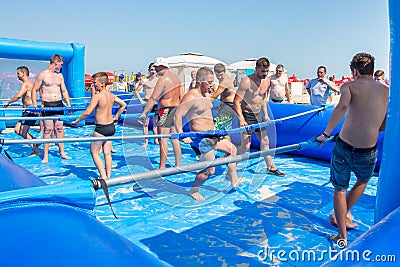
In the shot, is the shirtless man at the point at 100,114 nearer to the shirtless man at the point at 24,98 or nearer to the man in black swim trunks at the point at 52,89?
the man in black swim trunks at the point at 52,89

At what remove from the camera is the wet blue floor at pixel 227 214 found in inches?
119

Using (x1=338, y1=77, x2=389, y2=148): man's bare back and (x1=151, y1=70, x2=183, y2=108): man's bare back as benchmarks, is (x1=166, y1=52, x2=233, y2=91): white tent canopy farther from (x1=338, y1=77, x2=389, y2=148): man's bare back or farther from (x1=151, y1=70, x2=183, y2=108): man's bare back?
(x1=338, y1=77, x2=389, y2=148): man's bare back

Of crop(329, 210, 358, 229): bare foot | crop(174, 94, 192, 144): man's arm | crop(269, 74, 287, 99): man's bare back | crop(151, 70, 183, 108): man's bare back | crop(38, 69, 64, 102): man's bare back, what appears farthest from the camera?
crop(269, 74, 287, 99): man's bare back

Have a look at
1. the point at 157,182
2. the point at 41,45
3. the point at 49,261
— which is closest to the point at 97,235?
the point at 49,261

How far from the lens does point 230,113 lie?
4.43 metres

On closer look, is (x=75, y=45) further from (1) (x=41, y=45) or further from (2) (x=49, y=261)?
(2) (x=49, y=261)

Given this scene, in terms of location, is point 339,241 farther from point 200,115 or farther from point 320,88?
point 320,88

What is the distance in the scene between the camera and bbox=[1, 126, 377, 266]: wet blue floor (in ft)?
9.88

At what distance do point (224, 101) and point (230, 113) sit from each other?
617 millimetres

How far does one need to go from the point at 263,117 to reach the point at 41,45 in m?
6.41

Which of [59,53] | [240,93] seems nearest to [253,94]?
[240,93]

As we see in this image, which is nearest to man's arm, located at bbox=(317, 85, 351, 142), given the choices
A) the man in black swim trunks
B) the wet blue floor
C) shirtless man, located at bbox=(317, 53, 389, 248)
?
shirtless man, located at bbox=(317, 53, 389, 248)

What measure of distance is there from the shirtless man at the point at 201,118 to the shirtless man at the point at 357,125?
3.70 feet

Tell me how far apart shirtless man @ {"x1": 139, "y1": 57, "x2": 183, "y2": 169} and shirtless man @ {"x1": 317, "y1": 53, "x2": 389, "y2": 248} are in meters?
2.03
